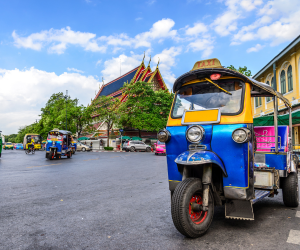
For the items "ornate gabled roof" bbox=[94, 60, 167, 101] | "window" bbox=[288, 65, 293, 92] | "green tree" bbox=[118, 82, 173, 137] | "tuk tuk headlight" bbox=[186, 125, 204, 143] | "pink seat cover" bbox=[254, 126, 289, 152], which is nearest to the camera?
"tuk tuk headlight" bbox=[186, 125, 204, 143]

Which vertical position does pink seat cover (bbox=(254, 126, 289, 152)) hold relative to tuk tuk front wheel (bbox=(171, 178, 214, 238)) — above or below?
above

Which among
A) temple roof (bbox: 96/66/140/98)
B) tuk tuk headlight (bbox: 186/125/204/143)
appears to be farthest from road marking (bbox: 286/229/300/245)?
temple roof (bbox: 96/66/140/98)

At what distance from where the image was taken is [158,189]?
Result: 21.3ft

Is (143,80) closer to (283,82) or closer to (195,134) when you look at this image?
(283,82)

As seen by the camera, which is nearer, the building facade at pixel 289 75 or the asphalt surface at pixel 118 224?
the asphalt surface at pixel 118 224

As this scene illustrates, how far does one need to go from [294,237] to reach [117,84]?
48.7m

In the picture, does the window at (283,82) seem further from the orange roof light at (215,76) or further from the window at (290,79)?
the orange roof light at (215,76)

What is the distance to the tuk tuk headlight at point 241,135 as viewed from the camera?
10.5 feet

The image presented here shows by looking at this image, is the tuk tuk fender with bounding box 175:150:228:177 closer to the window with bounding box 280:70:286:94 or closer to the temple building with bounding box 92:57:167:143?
the window with bounding box 280:70:286:94

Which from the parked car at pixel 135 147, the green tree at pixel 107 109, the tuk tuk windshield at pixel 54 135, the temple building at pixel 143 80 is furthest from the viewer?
the temple building at pixel 143 80

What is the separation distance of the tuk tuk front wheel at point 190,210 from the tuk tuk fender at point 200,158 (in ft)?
0.74

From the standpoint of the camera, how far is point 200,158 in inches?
124

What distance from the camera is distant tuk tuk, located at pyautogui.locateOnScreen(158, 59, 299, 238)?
316cm

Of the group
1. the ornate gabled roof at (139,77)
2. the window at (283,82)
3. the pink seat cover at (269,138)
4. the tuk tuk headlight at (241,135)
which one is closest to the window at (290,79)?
the window at (283,82)
